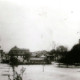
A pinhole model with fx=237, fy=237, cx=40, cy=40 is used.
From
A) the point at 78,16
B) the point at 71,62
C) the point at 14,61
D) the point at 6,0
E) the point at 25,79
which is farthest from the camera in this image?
the point at 71,62

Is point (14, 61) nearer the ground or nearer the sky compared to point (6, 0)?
nearer the ground

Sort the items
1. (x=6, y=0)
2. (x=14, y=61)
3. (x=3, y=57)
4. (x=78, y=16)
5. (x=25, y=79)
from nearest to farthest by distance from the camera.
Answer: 1. (x=14, y=61)
2. (x=6, y=0)
3. (x=78, y=16)
4. (x=25, y=79)
5. (x=3, y=57)

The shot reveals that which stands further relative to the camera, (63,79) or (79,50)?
(79,50)

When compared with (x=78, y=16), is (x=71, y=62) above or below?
below

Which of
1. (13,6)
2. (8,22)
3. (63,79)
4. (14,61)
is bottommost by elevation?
(63,79)

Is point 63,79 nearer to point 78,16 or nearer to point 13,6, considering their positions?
point 78,16

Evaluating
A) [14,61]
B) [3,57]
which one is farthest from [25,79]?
[3,57]

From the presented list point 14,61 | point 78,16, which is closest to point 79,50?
point 78,16

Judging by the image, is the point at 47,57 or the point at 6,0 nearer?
the point at 6,0

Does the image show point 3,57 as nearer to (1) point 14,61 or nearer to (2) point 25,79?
(2) point 25,79
